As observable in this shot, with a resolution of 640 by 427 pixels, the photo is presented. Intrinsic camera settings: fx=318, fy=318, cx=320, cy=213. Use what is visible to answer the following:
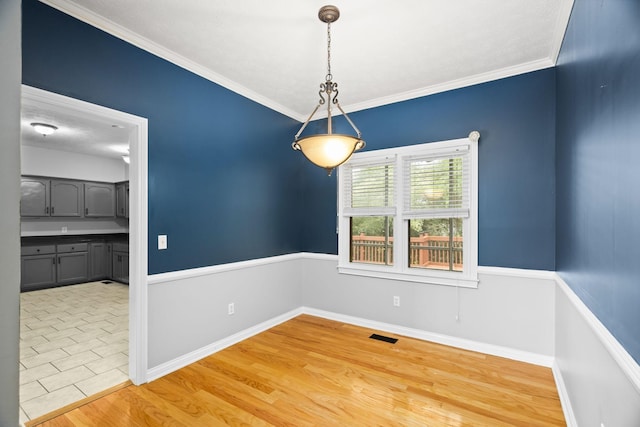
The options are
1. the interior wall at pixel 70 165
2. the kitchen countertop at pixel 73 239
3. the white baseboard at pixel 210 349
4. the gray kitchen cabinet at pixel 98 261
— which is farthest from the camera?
the gray kitchen cabinet at pixel 98 261

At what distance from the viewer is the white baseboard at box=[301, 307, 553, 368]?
2.98 metres

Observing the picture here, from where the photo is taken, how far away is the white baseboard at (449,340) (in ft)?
9.79

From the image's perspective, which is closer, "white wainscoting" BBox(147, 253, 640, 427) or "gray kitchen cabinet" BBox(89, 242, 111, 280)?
"white wainscoting" BBox(147, 253, 640, 427)

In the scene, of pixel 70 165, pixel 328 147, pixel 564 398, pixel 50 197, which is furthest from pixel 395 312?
pixel 70 165

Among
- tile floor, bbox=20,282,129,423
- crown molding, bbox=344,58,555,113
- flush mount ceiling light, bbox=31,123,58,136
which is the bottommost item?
tile floor, bbox=20,282,129,423

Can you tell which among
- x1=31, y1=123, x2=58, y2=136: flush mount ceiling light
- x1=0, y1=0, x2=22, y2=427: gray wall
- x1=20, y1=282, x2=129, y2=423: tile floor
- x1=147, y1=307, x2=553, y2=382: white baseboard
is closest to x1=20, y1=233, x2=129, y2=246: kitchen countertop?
x1=20, y1=282, x2=129, y2=423: tile floor

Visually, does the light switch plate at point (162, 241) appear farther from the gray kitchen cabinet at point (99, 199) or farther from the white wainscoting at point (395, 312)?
the gray kitchen cabinet at point (99, 199)

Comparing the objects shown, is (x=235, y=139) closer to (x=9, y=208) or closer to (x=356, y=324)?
(x=356, y=324)

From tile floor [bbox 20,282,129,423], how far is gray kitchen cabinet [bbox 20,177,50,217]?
5.20 feet

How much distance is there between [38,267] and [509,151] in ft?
25.6

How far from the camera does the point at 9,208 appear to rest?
46 cm

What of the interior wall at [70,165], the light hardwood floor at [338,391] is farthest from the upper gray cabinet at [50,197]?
the light hardwood floor at [338,391]

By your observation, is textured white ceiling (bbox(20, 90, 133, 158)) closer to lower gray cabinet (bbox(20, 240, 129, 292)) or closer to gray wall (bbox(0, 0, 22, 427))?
lower gray cabinet (bbox(20, 240, 129, 292))

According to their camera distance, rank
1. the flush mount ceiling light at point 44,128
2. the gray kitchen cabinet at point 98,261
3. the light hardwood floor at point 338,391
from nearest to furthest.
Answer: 1. the light hardwood floor at point 338,391
2. the flush mount ceiling light at point 44,128
3. the gray kitchen cabinet at point 98,261
